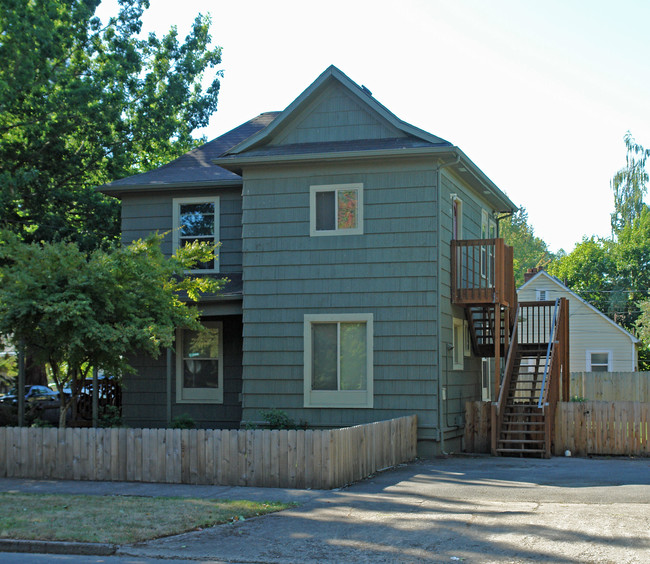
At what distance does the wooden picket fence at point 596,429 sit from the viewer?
1881 cm

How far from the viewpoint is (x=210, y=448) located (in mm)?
13586

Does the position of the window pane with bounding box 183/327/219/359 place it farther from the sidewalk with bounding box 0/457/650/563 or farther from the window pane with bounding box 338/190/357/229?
the sidewalk with bounding box 0/457/650/563

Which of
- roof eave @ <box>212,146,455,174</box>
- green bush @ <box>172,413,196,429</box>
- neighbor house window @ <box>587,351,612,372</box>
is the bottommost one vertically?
green bush @ <box>172,413,196,429</box>

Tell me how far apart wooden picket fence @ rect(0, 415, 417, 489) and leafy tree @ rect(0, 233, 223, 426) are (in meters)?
1.85

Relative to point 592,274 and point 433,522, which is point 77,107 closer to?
point 433,522

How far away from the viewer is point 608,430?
61.8 feet

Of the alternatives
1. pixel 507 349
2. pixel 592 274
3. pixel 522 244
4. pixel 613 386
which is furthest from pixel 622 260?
pixel 507 349

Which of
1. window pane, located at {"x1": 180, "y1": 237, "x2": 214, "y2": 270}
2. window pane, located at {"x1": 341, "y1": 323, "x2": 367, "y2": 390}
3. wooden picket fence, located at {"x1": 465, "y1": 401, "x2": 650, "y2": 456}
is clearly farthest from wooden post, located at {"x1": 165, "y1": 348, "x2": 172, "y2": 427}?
wooden picket fence, located at {"x1": 465, "y1": 401, "x2": 650, "y2": 456}

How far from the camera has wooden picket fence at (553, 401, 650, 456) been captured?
18812 millimetres

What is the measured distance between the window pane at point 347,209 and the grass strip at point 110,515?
26.5 feet

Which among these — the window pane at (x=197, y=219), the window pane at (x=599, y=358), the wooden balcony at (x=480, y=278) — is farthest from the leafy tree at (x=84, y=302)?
the window pane at (x=599, y=358)

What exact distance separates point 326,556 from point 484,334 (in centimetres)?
1399

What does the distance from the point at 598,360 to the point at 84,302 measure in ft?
117

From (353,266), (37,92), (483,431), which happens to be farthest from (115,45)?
(483,431)
